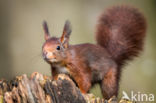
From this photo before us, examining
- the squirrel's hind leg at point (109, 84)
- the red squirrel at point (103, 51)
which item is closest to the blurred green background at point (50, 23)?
the red squirrel at point (103, 51)

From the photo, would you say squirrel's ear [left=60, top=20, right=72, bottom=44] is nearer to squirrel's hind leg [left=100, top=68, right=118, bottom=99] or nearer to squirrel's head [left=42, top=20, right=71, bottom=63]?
squirrel's head [left=42, top=20, right=71, bottom=63]

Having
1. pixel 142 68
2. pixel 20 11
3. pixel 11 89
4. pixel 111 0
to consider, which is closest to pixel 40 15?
pixel 20 11

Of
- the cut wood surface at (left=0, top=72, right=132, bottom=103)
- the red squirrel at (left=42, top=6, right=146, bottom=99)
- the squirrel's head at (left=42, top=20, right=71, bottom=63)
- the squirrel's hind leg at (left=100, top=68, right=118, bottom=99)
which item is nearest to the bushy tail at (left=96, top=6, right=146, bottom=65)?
the red squirrel at (left=42, top=6, right=146, bottom=99)

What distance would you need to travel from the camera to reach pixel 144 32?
315cm

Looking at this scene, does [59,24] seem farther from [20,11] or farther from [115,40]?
[115,40]

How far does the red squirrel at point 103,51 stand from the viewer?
8.61ft

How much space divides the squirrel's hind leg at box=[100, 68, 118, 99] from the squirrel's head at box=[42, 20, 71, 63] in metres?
0.48

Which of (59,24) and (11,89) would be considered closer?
(11,89)

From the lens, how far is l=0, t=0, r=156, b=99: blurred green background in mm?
4707

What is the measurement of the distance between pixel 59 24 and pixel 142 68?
4.33 ft

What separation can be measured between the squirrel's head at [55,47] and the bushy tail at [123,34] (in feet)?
1.90

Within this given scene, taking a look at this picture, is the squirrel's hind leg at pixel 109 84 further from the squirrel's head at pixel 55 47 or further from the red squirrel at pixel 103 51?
the squirrel's head at pixel 55 47

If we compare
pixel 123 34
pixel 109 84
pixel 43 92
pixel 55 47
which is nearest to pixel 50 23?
pixel 123 34

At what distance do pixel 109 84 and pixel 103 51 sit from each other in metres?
0.30
